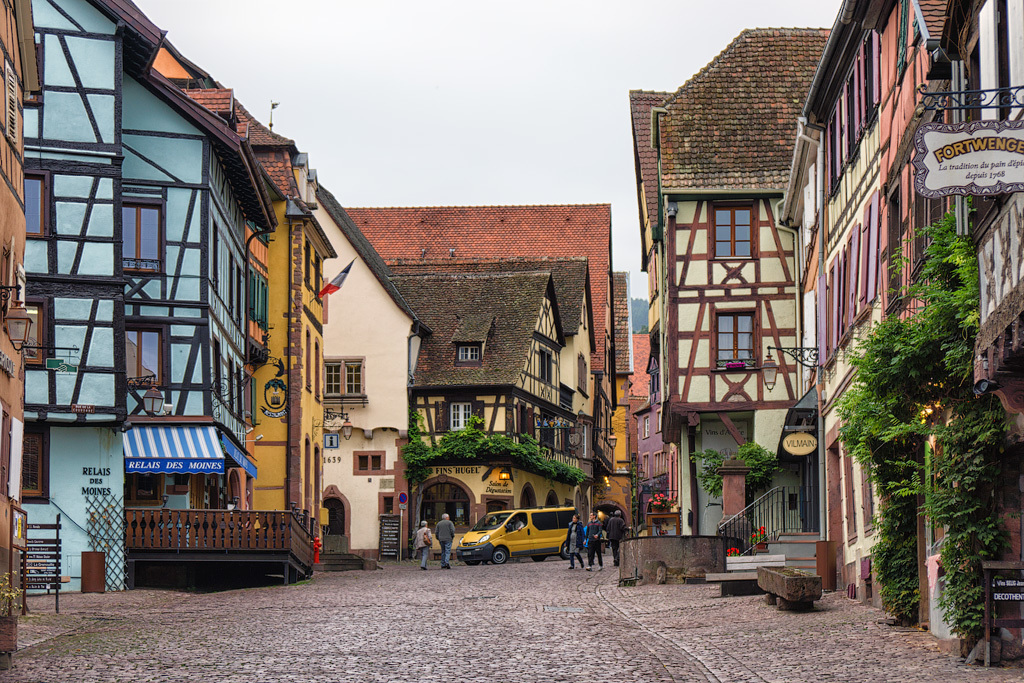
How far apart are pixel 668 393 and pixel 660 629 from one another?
51.6 ft

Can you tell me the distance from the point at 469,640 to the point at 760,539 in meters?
12.1

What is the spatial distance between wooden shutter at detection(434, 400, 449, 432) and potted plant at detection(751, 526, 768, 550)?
22056 millimetres

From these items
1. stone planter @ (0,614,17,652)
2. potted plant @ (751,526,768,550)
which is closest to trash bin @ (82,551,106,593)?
potted plant @ (751,526,768,550)

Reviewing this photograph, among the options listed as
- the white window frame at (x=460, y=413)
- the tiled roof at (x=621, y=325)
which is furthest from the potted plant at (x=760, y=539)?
the tiled roof at (x=621, y=325)

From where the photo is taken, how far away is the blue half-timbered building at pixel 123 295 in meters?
26.0

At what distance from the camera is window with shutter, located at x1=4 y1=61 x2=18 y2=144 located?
1712 centimetres

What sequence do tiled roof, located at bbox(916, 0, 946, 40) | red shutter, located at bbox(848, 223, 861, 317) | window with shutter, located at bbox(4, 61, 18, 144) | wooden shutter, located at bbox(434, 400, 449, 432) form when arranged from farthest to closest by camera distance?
wooden shutter, located at bbox(434, 400, 449, 432) → red shutter, located at bbox(848, 223, 861, 317) → window with shutter, located at bbox(4, 61, 18, 144) → tiled roof, located at bbox(916, 0, 946, 40)

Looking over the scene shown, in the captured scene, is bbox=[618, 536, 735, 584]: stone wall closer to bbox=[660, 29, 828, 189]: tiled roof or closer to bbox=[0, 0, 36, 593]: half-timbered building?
bbox=[660, 29, 828, 189]: tiled roof

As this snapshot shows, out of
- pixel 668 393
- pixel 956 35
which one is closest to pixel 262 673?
pixel 956 35

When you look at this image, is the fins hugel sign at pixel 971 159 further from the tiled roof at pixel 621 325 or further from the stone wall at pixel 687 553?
the tiled roof at pixel 621 325

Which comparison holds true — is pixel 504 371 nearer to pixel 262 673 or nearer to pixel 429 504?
pixel 429 504

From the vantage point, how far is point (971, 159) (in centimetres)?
1008

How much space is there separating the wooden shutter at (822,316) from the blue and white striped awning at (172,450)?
11092mm

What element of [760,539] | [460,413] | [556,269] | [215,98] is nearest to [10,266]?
[760,539]
